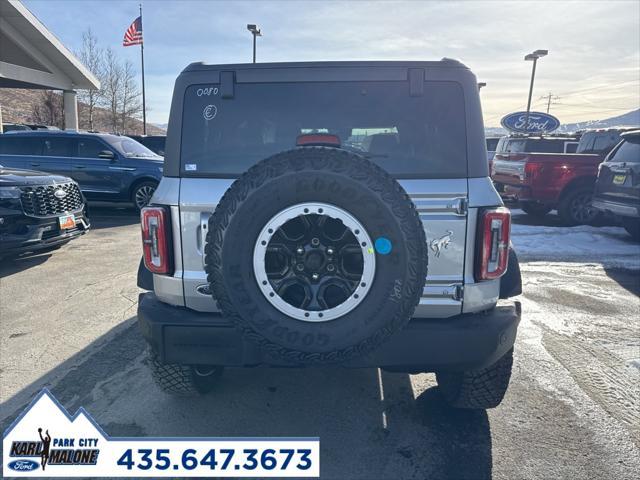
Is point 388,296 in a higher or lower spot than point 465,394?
higher

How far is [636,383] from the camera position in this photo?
329cm

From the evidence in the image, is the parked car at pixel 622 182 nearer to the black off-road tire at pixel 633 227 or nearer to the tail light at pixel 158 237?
the black off-road tire at pixel 633 227

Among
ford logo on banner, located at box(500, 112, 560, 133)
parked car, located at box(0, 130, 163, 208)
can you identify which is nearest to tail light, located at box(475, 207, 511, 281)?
parked car, located at box(0, 130, 163, 208)

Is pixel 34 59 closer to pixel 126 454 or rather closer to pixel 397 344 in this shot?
pixel 126 454

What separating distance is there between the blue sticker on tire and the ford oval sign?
2.16 m

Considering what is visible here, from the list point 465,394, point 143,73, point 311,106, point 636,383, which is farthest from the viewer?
point 143,73

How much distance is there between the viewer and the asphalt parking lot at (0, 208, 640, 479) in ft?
8.09

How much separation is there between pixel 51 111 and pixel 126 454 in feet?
108

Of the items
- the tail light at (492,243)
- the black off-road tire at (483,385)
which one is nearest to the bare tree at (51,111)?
the black off-road tire at (483,385)

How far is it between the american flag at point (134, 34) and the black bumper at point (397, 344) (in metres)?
25.1

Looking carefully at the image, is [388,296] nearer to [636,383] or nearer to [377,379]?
[377,379]

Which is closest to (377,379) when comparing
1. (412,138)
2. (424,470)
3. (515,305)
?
(424,470)

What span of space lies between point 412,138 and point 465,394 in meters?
1.61

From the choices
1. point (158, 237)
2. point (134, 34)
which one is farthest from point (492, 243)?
point (134, 34)
